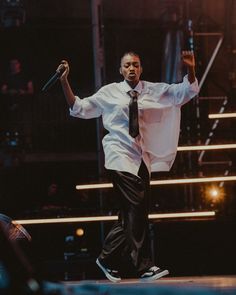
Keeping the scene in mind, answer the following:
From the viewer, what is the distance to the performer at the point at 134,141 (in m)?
4.51

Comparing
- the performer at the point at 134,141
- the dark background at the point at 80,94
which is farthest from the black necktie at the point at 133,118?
the dark background at the point at 80,94

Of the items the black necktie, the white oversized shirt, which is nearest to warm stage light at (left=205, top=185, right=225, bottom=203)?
the white oversized shirt

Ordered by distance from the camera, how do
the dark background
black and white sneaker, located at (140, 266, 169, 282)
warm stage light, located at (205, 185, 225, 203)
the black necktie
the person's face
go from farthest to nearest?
the dark background < warm stage light, located at (205, 185, 225, 203) < the person's face < the black necktie < black and white sneaker, located at (140, 266, 169, 282)

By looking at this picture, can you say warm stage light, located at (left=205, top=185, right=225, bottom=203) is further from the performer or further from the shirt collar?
the shirt collar

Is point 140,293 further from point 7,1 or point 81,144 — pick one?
point 81,144

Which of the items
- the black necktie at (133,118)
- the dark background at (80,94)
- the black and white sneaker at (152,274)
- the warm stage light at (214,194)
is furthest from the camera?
the dark background at (80,94)

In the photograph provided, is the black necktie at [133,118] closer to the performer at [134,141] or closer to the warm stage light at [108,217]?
the performer at [134,141]

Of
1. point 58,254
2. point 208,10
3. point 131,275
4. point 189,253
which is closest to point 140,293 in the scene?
point 131,275

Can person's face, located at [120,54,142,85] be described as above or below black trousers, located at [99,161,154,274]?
above

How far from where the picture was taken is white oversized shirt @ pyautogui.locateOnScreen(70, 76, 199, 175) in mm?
4578

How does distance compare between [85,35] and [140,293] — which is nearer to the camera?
[140,293]

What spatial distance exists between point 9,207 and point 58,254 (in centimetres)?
212

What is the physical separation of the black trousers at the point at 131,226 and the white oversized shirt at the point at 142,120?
81 mm

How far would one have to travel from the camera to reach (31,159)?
11680 millimetres
